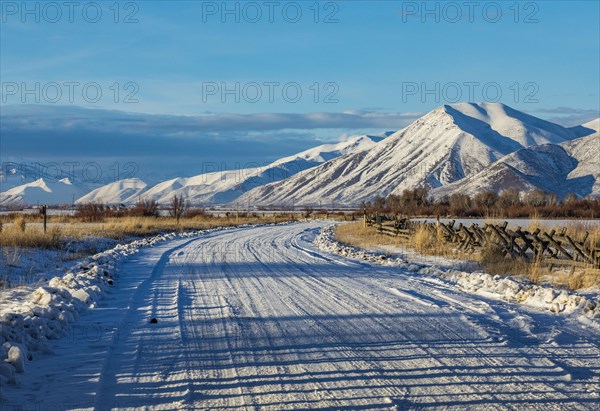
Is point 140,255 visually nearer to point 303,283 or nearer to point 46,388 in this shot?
point 303,283

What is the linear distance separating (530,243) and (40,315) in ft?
44.5

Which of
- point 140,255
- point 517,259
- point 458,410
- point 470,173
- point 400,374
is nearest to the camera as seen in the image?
point 458,410

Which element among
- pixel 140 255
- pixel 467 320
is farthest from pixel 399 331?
pixel 140 255

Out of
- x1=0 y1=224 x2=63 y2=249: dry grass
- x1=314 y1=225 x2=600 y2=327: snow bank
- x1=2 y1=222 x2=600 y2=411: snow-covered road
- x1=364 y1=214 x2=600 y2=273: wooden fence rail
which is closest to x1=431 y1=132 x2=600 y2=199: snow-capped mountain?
x1=364 y1=214 x2=600 y2=273: wooden fence rail

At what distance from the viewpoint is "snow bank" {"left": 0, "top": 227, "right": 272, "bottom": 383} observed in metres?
7.13

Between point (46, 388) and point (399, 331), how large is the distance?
4687mm

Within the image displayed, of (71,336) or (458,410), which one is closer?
(458,410)

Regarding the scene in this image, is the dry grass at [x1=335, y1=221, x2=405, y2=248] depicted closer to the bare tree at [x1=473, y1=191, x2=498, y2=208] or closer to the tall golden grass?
the tall golden grass

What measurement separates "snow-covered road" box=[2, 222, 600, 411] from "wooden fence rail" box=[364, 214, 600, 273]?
407 cm

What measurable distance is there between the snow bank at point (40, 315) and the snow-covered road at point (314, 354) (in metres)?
0.22

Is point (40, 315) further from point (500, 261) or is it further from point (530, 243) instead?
point (530, 243)

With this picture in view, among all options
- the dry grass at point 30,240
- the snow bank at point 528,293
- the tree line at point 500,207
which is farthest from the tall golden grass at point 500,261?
the tree line at point 500,207

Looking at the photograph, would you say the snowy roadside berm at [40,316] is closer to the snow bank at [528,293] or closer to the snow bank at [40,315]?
the snow bank at [40,315]

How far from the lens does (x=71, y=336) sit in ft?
29.3
